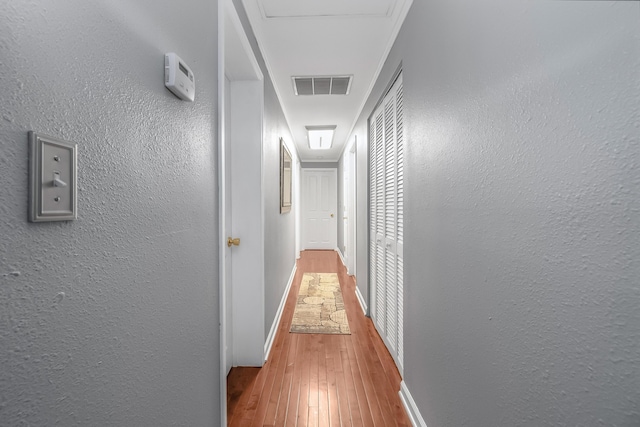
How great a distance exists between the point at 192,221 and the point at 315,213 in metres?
6.75

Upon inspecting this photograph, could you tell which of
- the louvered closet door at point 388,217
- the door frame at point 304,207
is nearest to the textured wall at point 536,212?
the louvered closet door at point 388,217

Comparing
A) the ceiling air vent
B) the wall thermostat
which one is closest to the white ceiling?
the ceiling air vent

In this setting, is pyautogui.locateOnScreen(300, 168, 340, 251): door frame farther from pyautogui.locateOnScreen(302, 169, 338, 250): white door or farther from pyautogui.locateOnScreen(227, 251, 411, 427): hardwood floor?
pyautogui.locateOnScreen(227, 251, 411, 427): hardwood floor

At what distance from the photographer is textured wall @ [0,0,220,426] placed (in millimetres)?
425

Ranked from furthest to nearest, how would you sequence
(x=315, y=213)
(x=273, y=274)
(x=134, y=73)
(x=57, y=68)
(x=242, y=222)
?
(x=315, y=213)
(x=273, y=274)
(x=242, y=222)
(x=134, y=73)
(x=57, y=68)

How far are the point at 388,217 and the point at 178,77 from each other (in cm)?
189

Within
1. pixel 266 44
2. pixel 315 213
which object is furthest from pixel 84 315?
pixel 315 213

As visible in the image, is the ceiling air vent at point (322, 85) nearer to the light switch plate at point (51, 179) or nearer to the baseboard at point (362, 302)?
the baseboard at point (362, 302)

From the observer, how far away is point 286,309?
3383mm

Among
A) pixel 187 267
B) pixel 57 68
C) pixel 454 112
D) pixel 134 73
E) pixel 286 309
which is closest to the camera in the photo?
pixel 57 68

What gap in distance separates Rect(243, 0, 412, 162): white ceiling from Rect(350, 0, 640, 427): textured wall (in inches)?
24.6

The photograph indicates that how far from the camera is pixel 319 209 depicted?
25.5 feet

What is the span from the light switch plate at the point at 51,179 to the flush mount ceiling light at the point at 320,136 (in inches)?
160

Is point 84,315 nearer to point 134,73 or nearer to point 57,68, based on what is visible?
point 57,68
